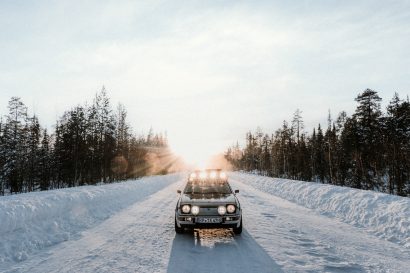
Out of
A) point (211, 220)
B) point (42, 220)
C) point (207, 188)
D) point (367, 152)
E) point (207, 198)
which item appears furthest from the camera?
point (367, 152)

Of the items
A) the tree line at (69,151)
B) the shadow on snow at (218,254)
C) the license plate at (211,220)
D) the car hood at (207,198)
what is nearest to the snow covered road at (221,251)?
the shadow on snow at (218,254)

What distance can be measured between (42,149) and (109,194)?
46725mm

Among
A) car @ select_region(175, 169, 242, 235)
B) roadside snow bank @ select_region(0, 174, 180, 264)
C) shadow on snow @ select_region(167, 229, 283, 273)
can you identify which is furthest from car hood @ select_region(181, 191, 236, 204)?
roadside snow bank @ select_region(0, 174, 180, 264)

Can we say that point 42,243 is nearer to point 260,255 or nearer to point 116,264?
point 116,264

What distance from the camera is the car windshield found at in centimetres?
957

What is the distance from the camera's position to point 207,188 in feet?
32.3

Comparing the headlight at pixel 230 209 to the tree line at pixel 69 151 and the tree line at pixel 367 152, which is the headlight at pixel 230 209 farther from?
the tree line at pixel 69 151

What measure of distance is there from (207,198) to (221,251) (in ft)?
6.72

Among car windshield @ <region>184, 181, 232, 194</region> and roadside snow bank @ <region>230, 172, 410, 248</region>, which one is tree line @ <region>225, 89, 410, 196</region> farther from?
car windshield @ <region>184, 181, 232, 194</region>

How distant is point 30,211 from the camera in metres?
9.27

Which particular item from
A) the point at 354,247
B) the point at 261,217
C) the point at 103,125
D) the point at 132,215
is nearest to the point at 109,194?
the point at 132,215

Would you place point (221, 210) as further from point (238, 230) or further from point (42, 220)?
point (42, 220)

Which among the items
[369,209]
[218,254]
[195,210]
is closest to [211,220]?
[195,210]

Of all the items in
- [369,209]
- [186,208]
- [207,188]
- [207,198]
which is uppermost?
[207,188]
